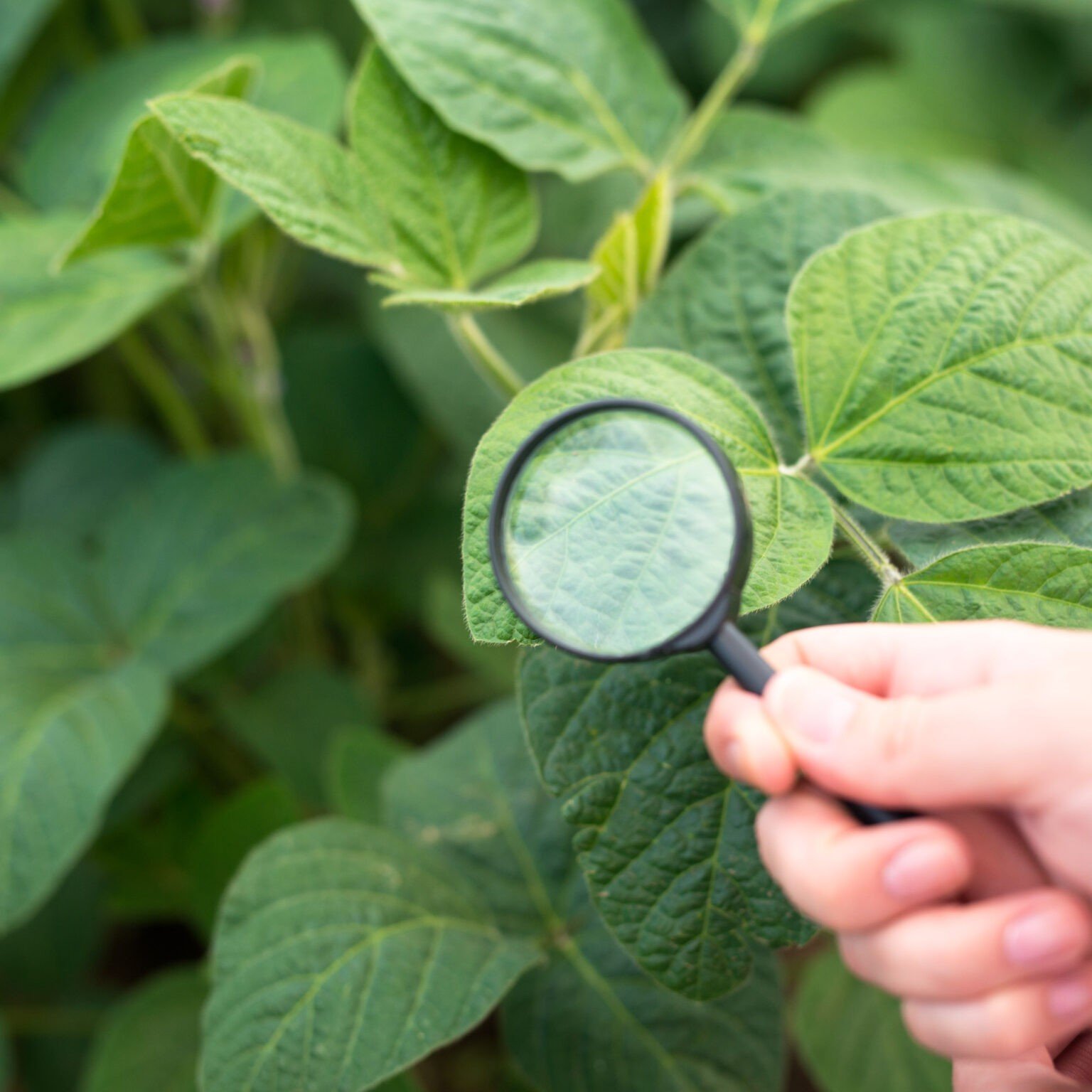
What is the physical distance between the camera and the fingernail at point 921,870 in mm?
353

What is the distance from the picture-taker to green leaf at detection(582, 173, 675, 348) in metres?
0.63

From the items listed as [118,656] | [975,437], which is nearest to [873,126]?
[975,437]

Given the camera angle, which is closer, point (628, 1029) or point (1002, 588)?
point (1002, 588)

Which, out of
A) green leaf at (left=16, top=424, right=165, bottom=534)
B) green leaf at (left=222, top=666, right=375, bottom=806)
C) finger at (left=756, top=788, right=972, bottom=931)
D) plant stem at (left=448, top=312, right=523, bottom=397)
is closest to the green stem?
plant stem at (left=448, top=312, right=523, bottom=397)

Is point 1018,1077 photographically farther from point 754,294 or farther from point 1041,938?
point 754,294

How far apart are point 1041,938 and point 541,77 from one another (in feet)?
2.09

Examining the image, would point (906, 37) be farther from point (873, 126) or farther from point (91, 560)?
point (91, 560)

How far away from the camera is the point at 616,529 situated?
506 mm

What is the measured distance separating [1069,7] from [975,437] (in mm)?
1048

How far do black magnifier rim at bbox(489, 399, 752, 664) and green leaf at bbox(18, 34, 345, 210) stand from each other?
513 mm

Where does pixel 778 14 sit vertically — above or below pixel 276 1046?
above

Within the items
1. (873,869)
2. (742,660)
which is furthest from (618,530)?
(873,869)

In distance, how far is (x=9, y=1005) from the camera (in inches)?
42.9

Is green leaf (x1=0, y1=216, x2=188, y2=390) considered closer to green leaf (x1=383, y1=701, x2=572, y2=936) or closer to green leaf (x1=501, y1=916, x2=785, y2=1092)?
green leaf (x1=383, y1=701, x2=572, y2=936)
